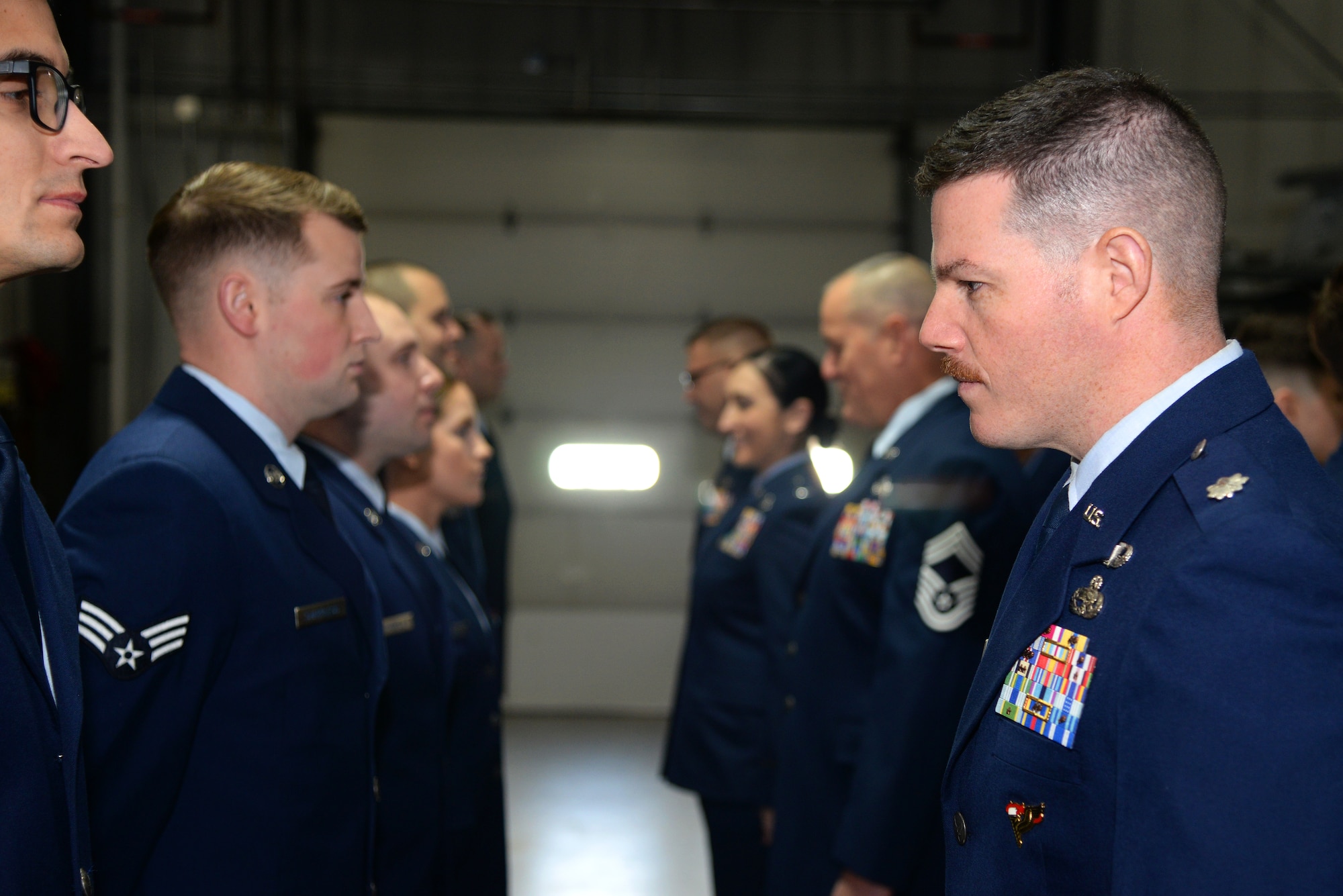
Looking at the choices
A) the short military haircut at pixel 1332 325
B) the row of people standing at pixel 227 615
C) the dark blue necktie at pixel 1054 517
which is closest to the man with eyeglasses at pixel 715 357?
the row of people standing at pixel 227 615

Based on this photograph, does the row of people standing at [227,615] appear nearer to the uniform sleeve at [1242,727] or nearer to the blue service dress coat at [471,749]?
the blue service dress coat at [471,749]

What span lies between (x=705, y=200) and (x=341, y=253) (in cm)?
591

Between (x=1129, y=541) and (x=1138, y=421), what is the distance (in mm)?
138

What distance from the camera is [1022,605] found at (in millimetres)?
1212

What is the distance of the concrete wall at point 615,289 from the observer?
302 inches

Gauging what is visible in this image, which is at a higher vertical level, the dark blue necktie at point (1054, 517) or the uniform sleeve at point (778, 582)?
the dark blue necktie at point (1054, 517)

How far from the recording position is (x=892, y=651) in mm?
2258

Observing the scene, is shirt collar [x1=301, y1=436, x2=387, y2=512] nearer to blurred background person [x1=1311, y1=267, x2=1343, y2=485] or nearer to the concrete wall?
blurred background person [x1=1311, y1=267, x2=1343, y2=485]

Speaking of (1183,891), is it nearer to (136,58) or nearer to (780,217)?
(780,217)

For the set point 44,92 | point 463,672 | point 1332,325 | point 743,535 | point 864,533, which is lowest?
point 463,672

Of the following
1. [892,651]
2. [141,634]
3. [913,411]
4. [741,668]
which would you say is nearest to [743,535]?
[741,668]

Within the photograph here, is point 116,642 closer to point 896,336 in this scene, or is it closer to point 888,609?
point 888,609

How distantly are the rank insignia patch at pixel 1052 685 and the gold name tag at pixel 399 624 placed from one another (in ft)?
4.70

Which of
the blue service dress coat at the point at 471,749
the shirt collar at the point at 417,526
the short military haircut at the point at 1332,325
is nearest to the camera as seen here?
the short military haircut at the point at 1332,325
